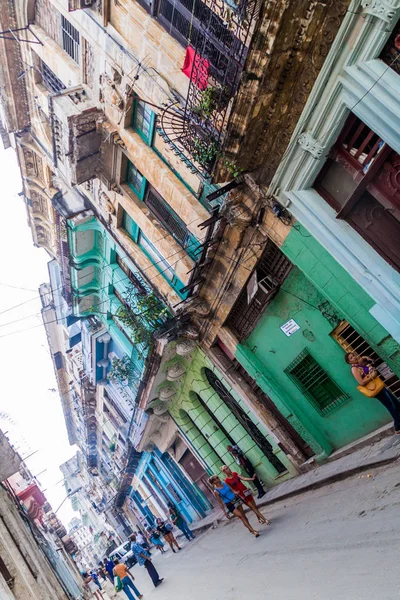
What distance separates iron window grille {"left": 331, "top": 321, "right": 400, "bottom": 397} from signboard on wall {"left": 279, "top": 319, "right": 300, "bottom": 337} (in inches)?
37.1

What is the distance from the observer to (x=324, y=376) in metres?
9.27

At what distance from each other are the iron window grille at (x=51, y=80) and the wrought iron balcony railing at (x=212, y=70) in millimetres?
7076

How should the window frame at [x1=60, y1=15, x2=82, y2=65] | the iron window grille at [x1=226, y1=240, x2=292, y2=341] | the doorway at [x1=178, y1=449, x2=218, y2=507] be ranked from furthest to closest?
the doorway at [x1=178, y1=449, x2=218, y2=507] → the window frame at [x1=60, y1=15, x2=82, y2=65] → the iron window grille at [x1=226, y1=240, x2=292, y2=341]

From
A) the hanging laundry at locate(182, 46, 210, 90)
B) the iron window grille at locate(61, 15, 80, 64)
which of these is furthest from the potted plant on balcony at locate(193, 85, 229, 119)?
the iron window grille at locate(61, 15, 80, 64)

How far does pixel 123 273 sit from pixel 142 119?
620 cm

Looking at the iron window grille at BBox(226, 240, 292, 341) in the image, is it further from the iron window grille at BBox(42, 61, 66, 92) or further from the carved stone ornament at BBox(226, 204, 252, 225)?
the iron window grille at BBox(42, 61, 66, 92)

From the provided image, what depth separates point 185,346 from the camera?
482 inches

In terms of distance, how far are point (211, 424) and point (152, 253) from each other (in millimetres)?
6223

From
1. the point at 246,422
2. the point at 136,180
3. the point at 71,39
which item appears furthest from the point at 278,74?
the point at 246,422

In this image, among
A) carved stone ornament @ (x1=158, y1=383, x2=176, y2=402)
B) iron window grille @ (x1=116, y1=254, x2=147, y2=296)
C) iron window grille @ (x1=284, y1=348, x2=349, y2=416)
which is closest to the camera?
iron window grille @ (x1=284, y1=348, x2=349, y2=416)

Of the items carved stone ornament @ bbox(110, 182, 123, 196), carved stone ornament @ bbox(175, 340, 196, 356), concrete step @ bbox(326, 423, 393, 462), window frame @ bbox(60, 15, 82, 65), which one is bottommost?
concrete step @ bbox(326, 423, 393, 462)

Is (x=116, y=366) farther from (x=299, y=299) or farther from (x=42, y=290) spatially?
(x=42, y=290)

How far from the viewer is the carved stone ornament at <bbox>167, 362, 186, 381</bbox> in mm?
13508

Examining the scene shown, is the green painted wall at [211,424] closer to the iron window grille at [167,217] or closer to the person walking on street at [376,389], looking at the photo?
the iron window grille at [167,217]
